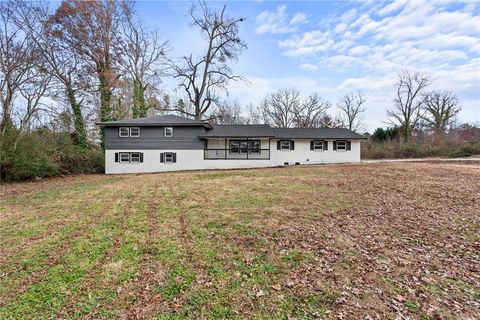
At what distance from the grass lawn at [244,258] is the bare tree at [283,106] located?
124 ft

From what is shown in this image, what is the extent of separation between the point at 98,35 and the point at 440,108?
1850 inches

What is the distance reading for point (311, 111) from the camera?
46.0 metres

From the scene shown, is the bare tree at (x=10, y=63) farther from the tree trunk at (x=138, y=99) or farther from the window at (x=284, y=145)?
the window at (x=284, y=145)

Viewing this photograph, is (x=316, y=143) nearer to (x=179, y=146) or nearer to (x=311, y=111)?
(x=179, y=146)

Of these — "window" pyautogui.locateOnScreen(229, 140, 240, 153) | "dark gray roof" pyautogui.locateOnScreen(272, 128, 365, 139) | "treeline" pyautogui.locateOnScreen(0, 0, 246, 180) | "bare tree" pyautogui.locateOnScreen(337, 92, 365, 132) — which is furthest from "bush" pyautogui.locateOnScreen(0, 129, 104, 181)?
"bare tree" pyautogui.locateOnScreen(337, 92, 365, 132)

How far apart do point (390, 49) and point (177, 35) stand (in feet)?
75.9

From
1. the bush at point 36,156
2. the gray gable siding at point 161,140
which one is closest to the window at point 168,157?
the gray gable siding at point 161,140

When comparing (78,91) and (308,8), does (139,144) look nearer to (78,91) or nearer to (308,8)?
(78,91)

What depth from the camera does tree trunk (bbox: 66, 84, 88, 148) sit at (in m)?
23.2

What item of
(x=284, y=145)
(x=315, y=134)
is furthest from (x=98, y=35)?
(x=315, y=134)

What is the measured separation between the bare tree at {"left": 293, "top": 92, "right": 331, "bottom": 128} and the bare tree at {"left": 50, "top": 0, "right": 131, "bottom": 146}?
1197 inches

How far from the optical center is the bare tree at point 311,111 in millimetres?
45938

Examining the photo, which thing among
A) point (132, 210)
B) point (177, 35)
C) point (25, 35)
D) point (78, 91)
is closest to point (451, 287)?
point (132, 210)

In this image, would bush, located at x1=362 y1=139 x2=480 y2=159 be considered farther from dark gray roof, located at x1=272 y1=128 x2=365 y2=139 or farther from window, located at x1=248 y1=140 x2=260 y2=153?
window, located at x1=248 y1=140 x2=260 y2=153
